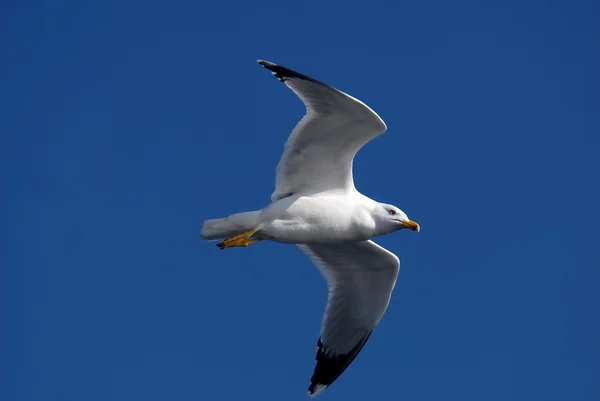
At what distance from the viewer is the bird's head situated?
11969 mm

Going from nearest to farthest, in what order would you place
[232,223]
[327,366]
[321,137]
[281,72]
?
[281,72] → [321,137] → [232,223] → [327,366]

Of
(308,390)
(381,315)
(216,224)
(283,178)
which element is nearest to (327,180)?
(283,178)

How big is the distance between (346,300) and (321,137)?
2.60m

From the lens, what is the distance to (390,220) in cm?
1198

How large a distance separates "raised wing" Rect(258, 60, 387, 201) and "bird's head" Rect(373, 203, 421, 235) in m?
0.46

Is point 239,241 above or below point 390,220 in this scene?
below

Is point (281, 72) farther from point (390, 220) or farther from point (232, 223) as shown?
point (390, 220)

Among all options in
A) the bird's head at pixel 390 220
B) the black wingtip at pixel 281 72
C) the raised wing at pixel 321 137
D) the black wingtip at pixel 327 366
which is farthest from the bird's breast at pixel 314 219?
the black wingtip at pixel 327 366

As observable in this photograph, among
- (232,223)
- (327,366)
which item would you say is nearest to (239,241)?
(232,223)

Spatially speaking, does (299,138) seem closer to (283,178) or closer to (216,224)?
(283,178)

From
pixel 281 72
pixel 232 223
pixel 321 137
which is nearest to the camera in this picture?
pixel 281 72

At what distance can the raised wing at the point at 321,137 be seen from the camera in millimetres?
11312

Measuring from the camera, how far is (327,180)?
39.6 feet

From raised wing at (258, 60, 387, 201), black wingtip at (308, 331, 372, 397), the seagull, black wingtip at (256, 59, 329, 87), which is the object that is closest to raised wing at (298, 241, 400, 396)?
black wingtip at (308, 331, 372, 397)
